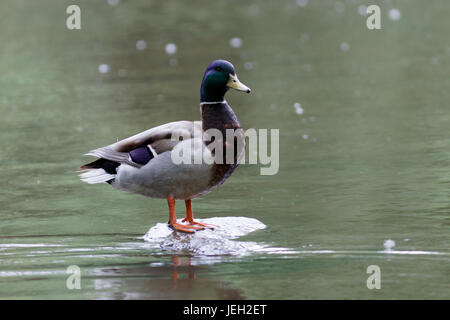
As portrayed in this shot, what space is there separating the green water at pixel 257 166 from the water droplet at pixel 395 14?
0.22 metres

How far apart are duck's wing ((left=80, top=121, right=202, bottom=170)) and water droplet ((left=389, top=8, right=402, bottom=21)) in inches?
457

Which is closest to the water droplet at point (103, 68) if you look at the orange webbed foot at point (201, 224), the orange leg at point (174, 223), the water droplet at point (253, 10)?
the water droplet at point (253, 10)

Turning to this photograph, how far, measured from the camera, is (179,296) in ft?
15.9

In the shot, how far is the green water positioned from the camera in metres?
5.20

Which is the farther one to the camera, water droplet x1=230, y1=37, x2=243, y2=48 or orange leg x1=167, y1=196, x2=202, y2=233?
water droplet x1=230, y1=37, x2=243, y2=48

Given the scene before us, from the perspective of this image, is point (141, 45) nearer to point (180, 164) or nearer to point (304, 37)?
point (304, 37)

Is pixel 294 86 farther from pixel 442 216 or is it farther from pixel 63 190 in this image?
pixel 442 216

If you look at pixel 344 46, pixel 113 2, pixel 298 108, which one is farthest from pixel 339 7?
pixel 298 108

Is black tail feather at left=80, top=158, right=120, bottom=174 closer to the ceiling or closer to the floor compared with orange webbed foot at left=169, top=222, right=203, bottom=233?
closer to the ceiling

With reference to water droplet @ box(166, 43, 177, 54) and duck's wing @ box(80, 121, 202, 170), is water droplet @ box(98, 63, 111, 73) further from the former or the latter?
duck's wing @ box(80, 121, 202, 170)

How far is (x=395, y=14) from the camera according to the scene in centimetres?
1717

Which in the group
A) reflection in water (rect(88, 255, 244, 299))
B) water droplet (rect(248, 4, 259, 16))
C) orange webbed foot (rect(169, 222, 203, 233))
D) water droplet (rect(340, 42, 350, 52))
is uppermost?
water droplet (rect(248, 4, 259, 16))

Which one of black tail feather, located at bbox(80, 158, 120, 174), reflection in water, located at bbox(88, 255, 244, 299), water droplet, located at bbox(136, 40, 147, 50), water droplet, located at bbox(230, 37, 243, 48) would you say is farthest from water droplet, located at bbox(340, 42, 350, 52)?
reflection in water, located at bbox(88, 255, 244, 299)
